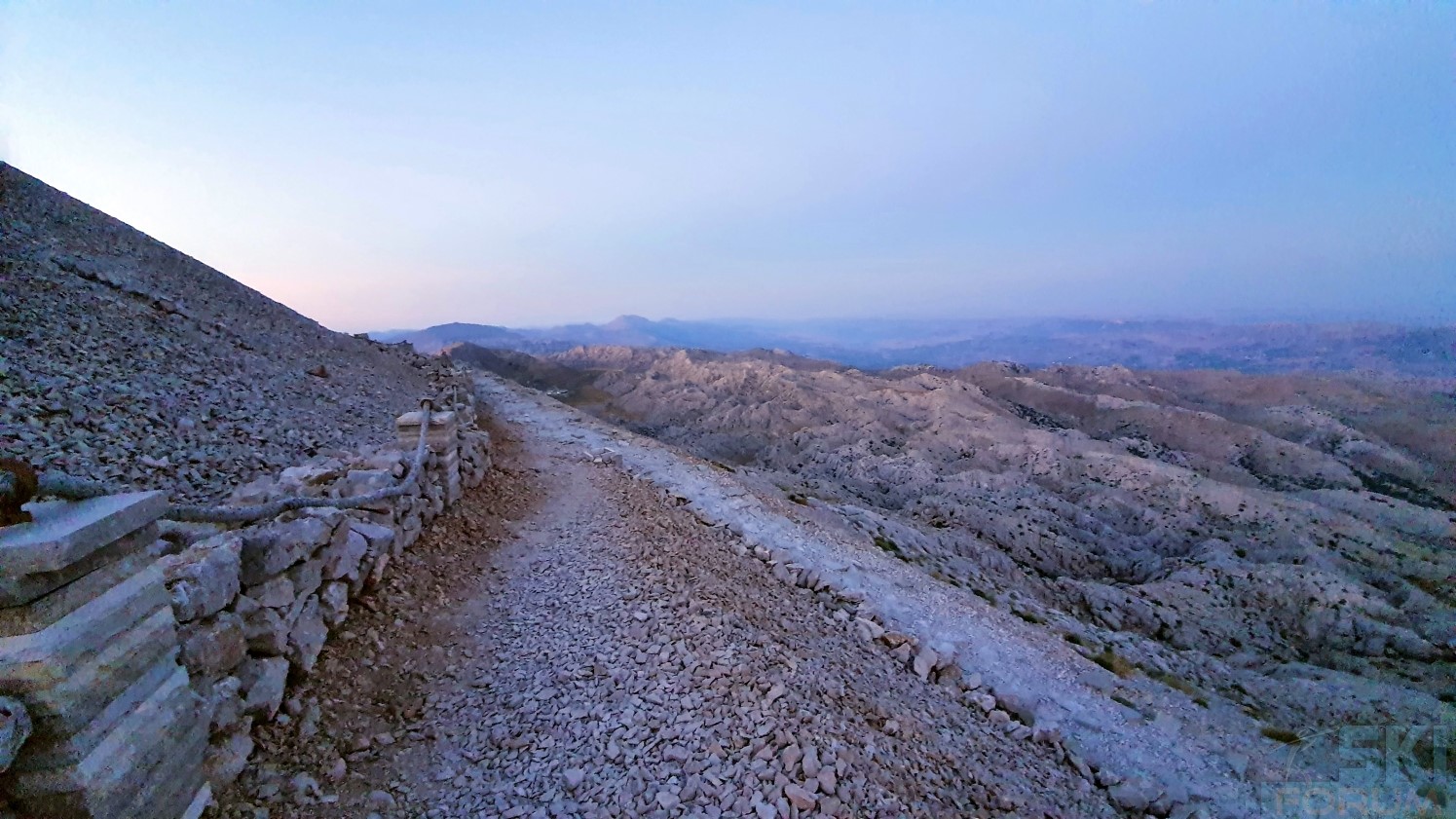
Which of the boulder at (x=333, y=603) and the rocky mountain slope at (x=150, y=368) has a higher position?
the rocky mountain slope at (x=150, y=368)

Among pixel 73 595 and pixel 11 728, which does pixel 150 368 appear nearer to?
pixel 73 595

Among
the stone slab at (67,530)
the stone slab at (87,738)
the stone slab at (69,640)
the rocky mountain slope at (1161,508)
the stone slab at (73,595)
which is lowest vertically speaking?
the rocky mountain slope at (1161,508)

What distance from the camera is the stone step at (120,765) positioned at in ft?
10.1

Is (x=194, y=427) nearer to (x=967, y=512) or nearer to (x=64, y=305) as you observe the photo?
(x=64, y=305)

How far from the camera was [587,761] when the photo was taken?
5680 millimetres

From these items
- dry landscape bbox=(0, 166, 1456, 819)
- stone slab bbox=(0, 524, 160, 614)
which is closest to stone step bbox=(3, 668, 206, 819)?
dry landscape bbox=(0, 166, 1456, 819)

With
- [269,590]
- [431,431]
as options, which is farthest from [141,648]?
[431,431]

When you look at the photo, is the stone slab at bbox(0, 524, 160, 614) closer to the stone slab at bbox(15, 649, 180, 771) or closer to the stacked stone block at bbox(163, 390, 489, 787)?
the stone slab at bbox(15, 649, 180, 771)

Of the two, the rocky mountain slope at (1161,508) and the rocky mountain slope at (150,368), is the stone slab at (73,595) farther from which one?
the rocky mountain slope at (1161,508)

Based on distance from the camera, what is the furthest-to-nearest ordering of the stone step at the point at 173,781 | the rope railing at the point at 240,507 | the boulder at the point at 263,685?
1. the boulder at the point at 263,685
2. the stone step at the point at 173,781
3. the rope railing at the point at 240,507

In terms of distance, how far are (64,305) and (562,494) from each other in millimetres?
9758

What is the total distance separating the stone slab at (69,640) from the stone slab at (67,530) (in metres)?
0.30

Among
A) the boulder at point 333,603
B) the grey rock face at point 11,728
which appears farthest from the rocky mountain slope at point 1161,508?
the grey rock face at point 11,728

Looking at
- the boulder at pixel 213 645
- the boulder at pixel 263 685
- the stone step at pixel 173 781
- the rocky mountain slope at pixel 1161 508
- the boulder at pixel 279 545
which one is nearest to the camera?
the stone step at pixel 173 781
